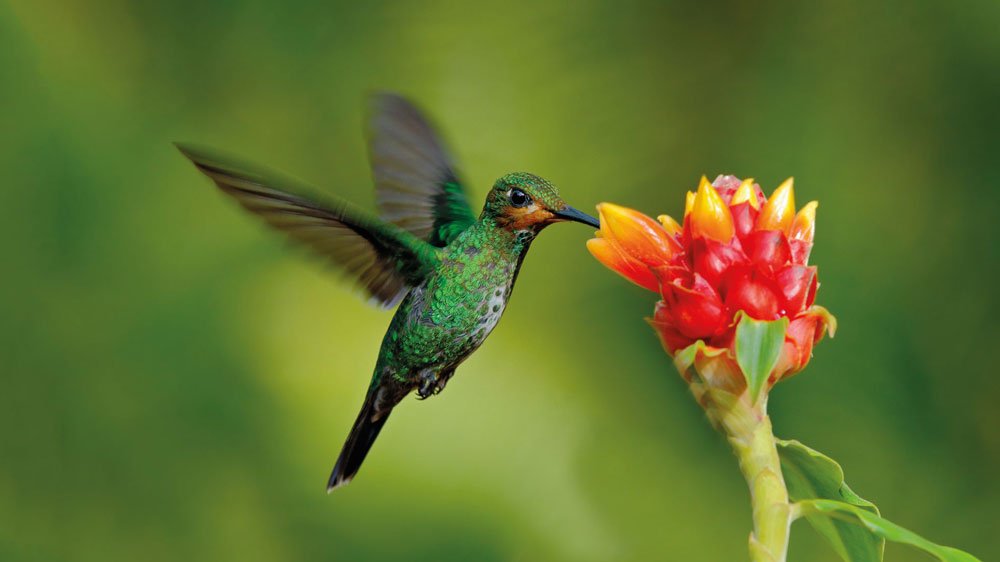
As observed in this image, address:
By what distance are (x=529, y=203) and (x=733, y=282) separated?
36cm

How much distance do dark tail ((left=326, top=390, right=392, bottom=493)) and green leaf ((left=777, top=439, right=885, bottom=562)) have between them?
64cm

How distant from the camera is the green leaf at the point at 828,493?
965 millimetres

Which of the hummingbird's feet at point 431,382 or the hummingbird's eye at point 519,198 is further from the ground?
the hummingbird's eye at point 519,198

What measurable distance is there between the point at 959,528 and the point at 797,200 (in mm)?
937

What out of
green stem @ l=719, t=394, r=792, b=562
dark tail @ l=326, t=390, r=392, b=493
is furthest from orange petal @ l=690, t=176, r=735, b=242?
dark tail @ l=326, t=390, r=392, b=493

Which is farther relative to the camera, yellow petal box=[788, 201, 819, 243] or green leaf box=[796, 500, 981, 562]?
yellow petal box=[788, 201, 819, 243]

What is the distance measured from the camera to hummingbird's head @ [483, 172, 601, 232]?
4.00 feet

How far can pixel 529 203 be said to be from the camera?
1.23 meters

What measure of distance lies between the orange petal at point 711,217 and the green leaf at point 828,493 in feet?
0.70

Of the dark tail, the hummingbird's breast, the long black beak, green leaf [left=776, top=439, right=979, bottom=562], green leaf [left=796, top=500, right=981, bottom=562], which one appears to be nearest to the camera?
green leaf [left=796, top=500, right=981, bottom=562]

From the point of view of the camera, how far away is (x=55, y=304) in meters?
2.54

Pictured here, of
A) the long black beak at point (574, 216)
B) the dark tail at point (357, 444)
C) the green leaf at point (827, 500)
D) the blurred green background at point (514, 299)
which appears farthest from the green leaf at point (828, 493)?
the blurred green background at point (514, 299)

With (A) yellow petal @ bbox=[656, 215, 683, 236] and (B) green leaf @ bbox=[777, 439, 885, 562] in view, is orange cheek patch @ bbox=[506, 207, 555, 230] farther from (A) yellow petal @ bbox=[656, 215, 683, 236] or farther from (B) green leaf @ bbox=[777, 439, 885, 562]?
(B) green leaf @ bbox=[777, 439, 885, 562]

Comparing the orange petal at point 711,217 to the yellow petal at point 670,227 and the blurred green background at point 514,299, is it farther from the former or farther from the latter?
the blurred green background at point 514,299
